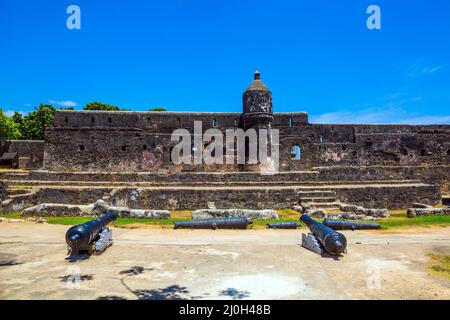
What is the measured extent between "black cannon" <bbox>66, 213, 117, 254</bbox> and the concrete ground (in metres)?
0.24

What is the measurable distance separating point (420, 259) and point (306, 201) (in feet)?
30.4

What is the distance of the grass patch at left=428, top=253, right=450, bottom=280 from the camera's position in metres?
6.08

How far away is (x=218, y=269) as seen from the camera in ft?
A: 20.4

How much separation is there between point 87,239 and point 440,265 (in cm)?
697

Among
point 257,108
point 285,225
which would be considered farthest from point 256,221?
point 257,108

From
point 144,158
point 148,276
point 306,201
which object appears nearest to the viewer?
point 148,276

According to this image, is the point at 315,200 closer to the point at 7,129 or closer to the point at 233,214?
the point at 233,214

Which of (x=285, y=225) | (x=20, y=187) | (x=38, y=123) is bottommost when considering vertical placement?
(x=285, y=225)

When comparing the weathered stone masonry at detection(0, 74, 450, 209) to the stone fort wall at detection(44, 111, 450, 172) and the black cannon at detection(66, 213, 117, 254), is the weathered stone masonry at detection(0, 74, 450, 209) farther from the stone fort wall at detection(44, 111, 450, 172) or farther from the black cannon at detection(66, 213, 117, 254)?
the black cannon at detection(66, 213, 117, 254)

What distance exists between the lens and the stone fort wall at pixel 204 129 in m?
23.8

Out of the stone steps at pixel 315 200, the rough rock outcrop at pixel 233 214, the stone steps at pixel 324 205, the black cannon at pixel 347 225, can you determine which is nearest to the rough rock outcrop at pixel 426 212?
the stone steps at pixel 324 205
